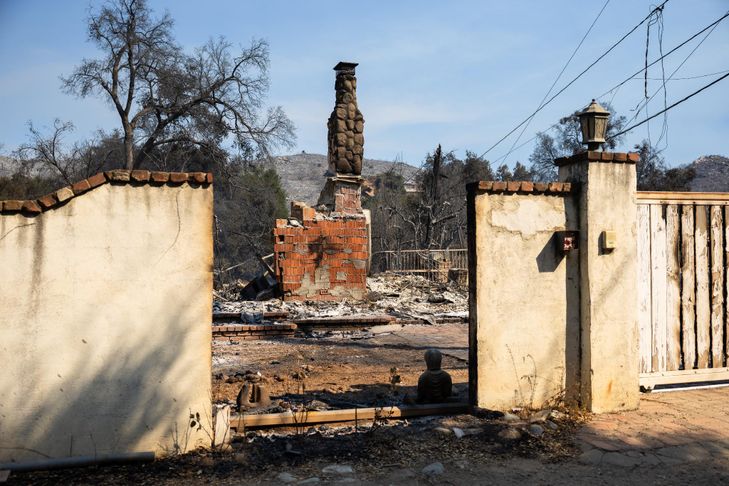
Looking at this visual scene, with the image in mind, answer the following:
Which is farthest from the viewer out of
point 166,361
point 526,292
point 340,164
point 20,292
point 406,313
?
point 340,164

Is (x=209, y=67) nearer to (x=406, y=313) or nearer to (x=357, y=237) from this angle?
(x=357, y=237)

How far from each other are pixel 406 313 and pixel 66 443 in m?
9.91

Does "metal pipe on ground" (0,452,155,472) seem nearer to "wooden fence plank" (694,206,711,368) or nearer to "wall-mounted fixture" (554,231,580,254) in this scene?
"wall-mounted fixture" (554,231,580,254)

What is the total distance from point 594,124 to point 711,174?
1415 inches

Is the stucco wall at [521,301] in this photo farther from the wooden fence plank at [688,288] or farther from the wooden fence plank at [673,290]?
the wooden fence plank at [688,288]

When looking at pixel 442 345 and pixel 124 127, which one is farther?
pixel 124 127

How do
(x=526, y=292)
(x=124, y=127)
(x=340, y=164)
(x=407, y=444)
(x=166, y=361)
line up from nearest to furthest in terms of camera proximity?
(x=166, y=361), (x=407, y=444), (x=526, y=292), (x=340, y=164), (x=124, y=127)

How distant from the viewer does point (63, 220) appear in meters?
4.22

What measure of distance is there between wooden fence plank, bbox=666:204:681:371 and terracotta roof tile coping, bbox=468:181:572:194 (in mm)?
1304

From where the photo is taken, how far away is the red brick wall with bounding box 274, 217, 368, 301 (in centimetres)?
1384

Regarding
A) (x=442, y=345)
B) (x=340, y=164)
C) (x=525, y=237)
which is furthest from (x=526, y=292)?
(x=340, y=164)

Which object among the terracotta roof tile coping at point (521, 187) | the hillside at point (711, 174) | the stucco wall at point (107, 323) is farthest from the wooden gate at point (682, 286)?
the hillside at point (711, 174)

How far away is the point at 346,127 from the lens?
1546cm

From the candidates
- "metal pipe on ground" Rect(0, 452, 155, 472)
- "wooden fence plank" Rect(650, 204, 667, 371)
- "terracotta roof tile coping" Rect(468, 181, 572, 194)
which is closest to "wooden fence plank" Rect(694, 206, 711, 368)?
"wooden fence plank" Rect(650, 204, 667, 371)
